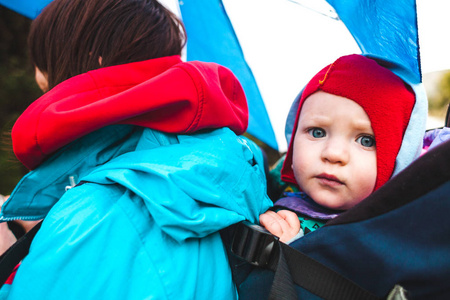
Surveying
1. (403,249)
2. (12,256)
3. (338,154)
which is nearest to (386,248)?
(403,249)

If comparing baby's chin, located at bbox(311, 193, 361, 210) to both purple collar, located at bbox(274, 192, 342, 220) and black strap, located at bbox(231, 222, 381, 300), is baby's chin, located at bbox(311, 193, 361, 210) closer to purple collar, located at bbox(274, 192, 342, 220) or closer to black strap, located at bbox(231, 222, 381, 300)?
purple collar, located at bbox(274, 192, 342, 220)

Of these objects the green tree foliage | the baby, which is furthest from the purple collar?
the green tree foliage

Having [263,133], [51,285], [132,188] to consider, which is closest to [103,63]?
[132,188]

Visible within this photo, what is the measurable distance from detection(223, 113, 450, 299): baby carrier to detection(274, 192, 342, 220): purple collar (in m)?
0.41

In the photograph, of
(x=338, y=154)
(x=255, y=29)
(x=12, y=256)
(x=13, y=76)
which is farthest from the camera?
(x=13, y=76)

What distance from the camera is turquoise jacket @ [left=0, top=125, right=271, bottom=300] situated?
82 centimetres

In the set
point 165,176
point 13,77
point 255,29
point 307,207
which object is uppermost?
point 255,29

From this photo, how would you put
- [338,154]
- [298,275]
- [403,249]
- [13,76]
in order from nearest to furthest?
[403,249] → [298,275] → [338,154] → [13,76]

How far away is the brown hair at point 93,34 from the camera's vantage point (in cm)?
119

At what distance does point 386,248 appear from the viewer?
29.2 inches

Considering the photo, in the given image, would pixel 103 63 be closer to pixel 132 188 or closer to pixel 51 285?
pixel 132 188

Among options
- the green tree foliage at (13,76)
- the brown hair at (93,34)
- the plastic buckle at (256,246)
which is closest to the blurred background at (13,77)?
the green tree foliage at (13,76)

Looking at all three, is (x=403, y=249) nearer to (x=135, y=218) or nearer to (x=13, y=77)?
(x=135, y=218)

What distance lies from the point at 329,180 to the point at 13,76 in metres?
2.47
